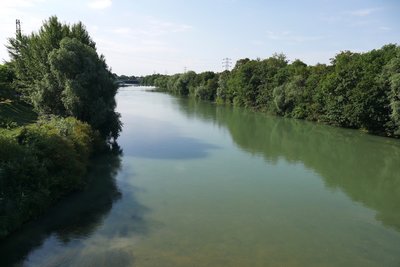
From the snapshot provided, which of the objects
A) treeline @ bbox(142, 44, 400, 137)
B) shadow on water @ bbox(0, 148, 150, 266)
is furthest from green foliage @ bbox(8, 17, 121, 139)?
treeline @ bbox(142, 44, 400, 137)

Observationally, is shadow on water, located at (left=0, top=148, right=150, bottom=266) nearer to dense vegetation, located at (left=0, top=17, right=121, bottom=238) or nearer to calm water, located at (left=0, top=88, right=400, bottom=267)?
calm water, located at (left=0, top=88, right=400, bottom=267)

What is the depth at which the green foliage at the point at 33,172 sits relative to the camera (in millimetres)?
14344

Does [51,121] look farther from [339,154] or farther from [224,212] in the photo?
[339,154]

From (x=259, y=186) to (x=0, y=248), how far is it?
1401 centimetres

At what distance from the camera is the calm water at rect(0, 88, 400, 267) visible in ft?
43.6

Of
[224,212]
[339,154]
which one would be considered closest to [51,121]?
[224,212]

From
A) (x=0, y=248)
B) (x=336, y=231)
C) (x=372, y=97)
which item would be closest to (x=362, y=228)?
(x=336, y=231)

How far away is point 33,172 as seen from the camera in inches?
623

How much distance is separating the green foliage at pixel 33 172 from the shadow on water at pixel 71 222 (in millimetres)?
444

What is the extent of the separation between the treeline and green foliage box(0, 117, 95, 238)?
34.4 meters

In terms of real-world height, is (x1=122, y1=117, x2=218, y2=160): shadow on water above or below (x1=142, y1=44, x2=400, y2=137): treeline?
below

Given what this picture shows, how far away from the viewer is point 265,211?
59.0ft

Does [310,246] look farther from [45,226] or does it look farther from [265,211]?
[45,226]

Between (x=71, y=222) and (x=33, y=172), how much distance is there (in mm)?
2730
